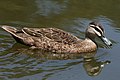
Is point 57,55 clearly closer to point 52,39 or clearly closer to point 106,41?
point 52,39

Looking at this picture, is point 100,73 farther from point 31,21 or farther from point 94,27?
point 31,21

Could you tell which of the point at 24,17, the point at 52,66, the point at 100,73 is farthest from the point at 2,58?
the point at 24,17

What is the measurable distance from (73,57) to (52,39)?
66 cm

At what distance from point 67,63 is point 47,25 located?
2.45 metres

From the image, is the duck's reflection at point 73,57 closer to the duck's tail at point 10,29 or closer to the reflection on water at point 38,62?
the reflection on water at point 38,62

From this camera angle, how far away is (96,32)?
11906mm

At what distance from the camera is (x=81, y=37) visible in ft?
41.1

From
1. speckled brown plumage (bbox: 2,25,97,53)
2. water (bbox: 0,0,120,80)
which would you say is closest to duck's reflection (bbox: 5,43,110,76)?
water (bbox: 0,0,120,80)

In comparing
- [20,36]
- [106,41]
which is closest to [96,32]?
[106,41]

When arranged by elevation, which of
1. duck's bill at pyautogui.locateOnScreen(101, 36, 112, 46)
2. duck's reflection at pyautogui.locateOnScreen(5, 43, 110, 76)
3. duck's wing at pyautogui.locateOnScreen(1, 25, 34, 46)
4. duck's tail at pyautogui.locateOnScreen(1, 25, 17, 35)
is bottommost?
duck's reflection at pyautogui.locateOnScreen(5, 43, 110, 76)

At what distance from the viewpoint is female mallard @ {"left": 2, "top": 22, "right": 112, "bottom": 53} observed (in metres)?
11.6

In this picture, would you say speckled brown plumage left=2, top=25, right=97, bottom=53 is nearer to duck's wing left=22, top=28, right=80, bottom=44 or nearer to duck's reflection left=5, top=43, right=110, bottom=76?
duck's wing left=22, top=28, right=80, bottom=44

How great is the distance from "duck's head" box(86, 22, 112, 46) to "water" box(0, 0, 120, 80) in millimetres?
251

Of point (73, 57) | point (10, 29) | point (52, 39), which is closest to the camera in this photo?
point (73, 57)
